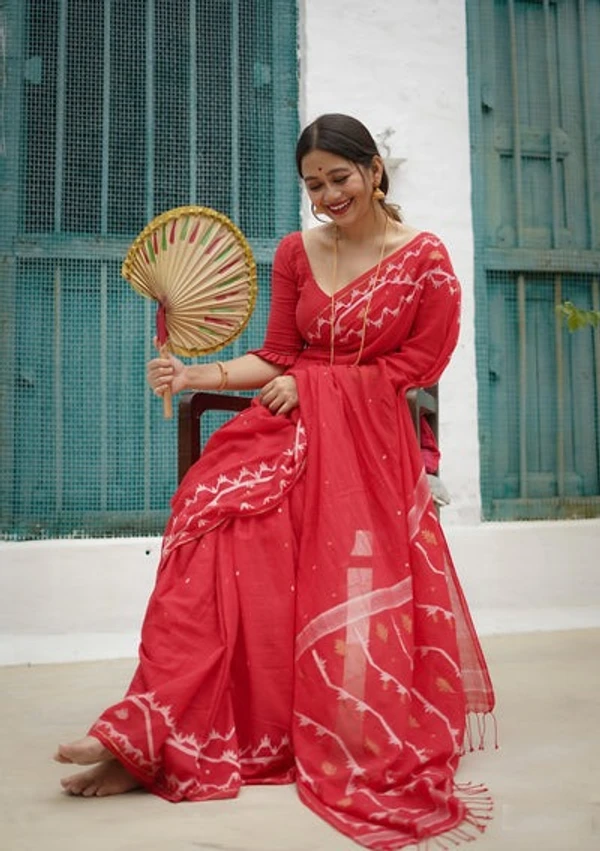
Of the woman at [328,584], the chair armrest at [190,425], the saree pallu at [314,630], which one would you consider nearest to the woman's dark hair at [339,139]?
the woman at [328,584]

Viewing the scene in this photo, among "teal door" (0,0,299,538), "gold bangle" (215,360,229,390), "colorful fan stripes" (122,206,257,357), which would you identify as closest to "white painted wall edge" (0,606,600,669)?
"teal door" (0,0,299,538)

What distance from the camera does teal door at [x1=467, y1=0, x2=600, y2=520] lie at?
3943mm

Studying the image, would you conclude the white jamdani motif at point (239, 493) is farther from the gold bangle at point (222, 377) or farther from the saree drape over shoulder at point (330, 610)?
the gold bangle at point (222, 377)

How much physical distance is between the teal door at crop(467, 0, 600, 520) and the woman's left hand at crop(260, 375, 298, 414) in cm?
208

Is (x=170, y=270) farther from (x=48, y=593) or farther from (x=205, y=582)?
(x=48, y=593)

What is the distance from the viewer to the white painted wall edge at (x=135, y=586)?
3.27 meters

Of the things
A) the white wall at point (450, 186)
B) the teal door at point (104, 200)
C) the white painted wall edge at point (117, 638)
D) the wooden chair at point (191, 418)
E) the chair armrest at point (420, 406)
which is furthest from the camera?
the white wall at point (450, 186)

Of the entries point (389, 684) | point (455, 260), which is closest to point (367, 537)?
point (389, 684)

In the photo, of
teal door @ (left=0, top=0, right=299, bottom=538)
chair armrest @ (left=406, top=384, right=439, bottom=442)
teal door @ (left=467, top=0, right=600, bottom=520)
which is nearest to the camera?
chair armrest @ (left=406, top=384, right=439, bottom=442)

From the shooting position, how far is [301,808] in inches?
60.8

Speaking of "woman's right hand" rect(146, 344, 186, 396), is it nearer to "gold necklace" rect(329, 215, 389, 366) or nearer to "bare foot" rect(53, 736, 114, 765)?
"gold necklace" rect(329, 215, 389, 366)

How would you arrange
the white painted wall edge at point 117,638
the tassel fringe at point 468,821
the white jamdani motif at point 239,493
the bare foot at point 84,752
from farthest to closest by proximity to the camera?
the white painted wall edge at point 117,638 < the white jamdani motif at point 239,493 < the bare foot at point 84,752 < the tassel fringe at point 468,821

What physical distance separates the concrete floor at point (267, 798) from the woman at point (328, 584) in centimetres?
5

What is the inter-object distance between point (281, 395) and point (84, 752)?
86 cm
